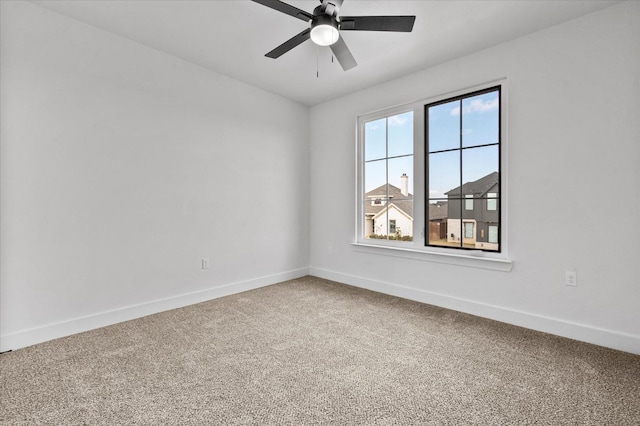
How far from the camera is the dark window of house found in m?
2.96

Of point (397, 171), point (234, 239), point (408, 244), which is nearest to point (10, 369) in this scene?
point (234, 239)

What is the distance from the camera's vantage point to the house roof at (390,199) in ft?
11.8

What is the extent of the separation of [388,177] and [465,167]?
93 centimetres

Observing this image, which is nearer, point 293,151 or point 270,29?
point 270,29

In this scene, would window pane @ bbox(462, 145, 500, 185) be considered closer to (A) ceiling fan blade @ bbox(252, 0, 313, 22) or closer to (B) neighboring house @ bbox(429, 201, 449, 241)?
(B) neighboring house @ bbox(429, 201, 449, 241)

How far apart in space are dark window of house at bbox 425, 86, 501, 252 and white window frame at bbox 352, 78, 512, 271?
0.06 metres

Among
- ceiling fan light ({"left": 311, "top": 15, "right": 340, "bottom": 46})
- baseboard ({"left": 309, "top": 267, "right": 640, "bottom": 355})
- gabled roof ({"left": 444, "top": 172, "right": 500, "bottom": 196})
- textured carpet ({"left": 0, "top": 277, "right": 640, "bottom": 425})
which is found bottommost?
textured carpet ({"left": 0, "top": 277, "right": 640, "bottom": 425})

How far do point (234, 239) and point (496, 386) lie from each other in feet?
9.61

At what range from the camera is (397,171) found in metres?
3.71

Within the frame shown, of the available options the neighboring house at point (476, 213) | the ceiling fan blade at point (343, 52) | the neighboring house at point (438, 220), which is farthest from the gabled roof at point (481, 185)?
the ceiling fan blade at point (343, 52)

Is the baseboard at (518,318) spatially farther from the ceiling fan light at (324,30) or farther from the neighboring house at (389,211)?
the ceiling fan light at (324,30)

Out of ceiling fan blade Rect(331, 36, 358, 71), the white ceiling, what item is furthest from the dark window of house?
ceiling fan blade Rect(331, 36, 358, 71)

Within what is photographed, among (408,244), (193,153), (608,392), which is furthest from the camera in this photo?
(408,244)

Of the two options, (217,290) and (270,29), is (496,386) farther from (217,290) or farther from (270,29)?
(270,29)
